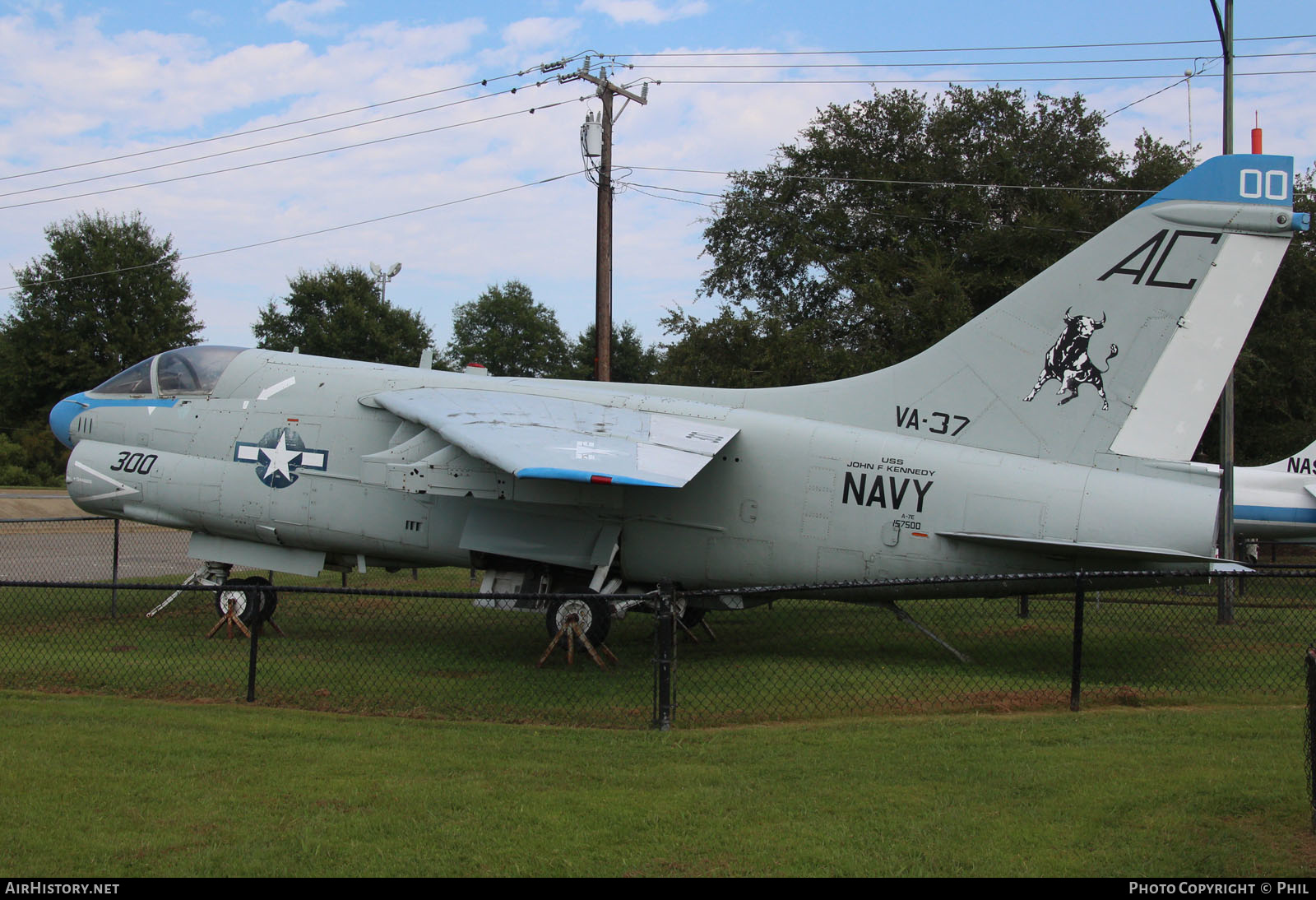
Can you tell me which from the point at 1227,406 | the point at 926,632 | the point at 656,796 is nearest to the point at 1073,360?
the point at 926,632

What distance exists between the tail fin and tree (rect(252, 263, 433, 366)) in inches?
Result: 1933

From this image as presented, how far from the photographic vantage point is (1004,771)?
267 inches

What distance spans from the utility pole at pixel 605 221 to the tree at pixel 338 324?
37388mm

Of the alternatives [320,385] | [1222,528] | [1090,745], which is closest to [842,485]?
[1090,745]

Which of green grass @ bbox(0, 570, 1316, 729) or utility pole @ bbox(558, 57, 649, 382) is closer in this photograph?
green grass @ bbox(0, 570, 1316, 729)

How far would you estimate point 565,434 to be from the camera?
38.3 feet

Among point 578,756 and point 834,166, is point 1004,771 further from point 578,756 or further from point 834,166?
point 834,166

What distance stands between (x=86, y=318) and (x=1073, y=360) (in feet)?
167

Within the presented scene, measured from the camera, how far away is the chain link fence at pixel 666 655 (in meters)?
9.36

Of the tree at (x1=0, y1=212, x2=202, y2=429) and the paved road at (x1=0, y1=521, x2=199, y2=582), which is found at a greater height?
the tree at (x1=0, y1=212, x2=202, y2=429)

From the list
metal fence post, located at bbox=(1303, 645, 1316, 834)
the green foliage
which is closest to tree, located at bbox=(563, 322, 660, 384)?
the green foliage

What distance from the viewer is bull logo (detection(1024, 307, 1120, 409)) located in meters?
11.3

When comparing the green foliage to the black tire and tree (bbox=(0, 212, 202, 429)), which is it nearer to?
the black tire

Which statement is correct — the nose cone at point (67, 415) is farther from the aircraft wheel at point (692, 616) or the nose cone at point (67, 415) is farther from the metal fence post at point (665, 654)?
the metal fence post at point (665, 654)
